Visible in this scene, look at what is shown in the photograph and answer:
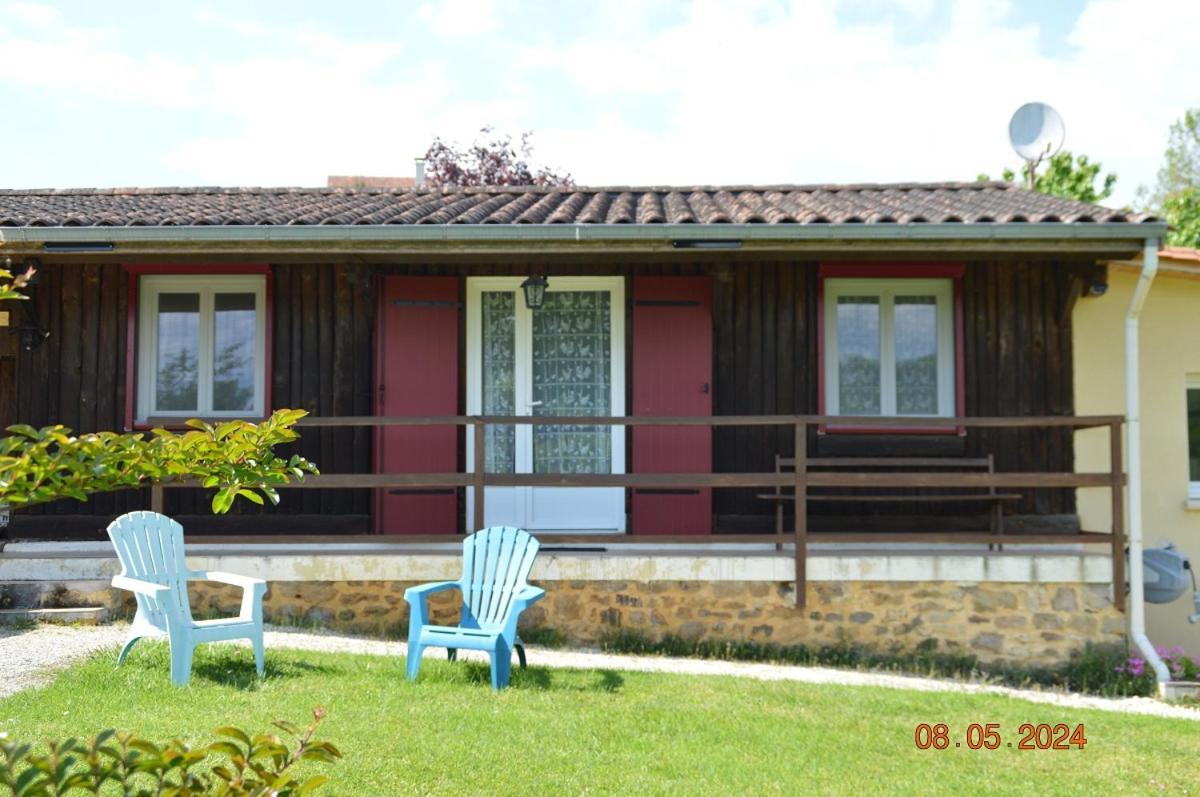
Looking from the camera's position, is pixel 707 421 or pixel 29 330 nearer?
pixel 707 421

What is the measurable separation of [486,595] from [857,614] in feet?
8.90

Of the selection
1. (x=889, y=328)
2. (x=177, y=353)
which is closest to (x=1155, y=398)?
(x=889, y=328)

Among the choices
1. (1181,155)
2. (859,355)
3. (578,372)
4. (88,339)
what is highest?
(1181,155)

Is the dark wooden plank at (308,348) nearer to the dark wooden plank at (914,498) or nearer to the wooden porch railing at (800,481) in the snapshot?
the wooden porch railing at (800,481)

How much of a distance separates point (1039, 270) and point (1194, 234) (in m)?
17.8

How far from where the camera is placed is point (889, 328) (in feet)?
29.8

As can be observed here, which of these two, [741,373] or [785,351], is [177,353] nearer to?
[741,373]

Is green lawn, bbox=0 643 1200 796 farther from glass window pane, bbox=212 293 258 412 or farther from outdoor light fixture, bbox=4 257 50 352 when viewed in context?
outdoor light fixture, bbox=4 257 50 352

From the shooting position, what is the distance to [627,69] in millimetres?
16547

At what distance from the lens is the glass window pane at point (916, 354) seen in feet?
29.7

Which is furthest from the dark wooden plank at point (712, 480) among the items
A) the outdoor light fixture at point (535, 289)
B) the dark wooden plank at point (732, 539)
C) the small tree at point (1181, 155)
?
the small tree at point (1181, 155)

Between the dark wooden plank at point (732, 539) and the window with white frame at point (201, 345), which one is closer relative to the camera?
the dark wooden plank at point (732, 539)

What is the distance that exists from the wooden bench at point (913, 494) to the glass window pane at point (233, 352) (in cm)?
438

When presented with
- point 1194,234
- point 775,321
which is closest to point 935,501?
point 775,321
